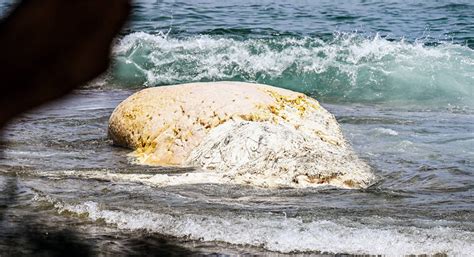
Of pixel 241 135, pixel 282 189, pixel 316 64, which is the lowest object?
pixel 316 64

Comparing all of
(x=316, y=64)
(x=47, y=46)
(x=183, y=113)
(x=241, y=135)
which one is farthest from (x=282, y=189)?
(x=316, y=64)

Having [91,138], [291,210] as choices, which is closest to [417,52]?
[91,138]

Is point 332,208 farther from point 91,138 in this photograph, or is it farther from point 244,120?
point 91,138

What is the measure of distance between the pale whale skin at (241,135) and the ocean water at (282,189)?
0.76 ft

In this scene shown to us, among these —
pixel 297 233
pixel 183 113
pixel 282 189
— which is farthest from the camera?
pixel 183 113

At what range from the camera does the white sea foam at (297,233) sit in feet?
12.3

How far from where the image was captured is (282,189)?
546cm

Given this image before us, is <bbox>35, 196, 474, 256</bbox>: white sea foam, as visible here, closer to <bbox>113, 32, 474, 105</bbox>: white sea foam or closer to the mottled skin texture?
the mottled skin texture

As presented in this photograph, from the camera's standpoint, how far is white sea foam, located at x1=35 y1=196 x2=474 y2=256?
12.3 ft

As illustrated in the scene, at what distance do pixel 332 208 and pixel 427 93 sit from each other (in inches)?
→ 336

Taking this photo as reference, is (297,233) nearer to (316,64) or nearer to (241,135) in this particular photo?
(241,135)

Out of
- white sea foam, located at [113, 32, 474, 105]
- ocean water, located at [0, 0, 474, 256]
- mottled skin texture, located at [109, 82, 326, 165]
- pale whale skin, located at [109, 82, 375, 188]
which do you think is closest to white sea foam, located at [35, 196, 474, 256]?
ocean water, located at [0, 0, 474, 256]

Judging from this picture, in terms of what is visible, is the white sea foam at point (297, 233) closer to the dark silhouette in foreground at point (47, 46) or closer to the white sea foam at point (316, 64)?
the dark silhouette in foreground at point (47, 46)

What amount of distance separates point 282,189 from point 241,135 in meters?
0.96
